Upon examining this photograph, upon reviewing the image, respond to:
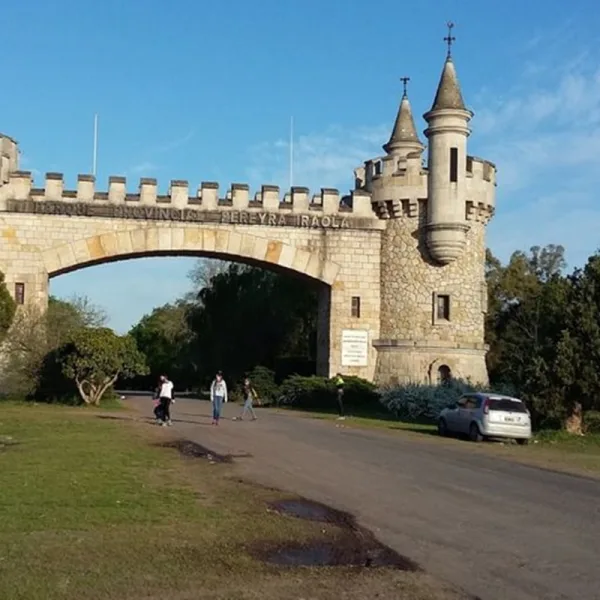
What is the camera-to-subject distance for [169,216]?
36.6 metres

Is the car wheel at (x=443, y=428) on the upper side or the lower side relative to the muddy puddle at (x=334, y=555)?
upper

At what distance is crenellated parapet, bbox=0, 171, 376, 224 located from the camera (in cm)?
3600

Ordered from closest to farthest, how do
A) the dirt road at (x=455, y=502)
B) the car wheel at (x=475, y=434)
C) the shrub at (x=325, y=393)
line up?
the dirt road at (x=455, y=502)
the car wheel at (x=475, y=434)
the shrub at (x=325, y=393)

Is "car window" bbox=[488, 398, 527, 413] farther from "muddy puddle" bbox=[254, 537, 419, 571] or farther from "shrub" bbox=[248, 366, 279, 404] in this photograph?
"shrub" bbox=[248, 366, 279, 404]

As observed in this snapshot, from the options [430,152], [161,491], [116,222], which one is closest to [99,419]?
[116,222]

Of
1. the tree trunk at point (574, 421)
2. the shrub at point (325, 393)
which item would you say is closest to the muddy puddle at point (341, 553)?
the tree trunk at point (574, 421)

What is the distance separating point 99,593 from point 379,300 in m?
31.7

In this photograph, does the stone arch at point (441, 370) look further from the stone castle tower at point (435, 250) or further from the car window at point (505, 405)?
the car window at point (505, 405)

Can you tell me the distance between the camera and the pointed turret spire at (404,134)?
4250cm

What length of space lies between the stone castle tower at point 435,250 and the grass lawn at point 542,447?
277 inches

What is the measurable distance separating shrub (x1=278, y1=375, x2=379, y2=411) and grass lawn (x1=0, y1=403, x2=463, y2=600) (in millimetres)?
19851

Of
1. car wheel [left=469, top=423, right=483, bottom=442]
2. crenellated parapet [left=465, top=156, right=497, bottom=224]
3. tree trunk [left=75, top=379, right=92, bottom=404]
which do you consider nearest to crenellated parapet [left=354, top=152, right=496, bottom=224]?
crenellated parapet [left=465, top=156, right=497, bottom=224]

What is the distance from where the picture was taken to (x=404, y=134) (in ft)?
140

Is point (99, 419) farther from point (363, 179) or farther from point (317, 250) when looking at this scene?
point (363, 179)
